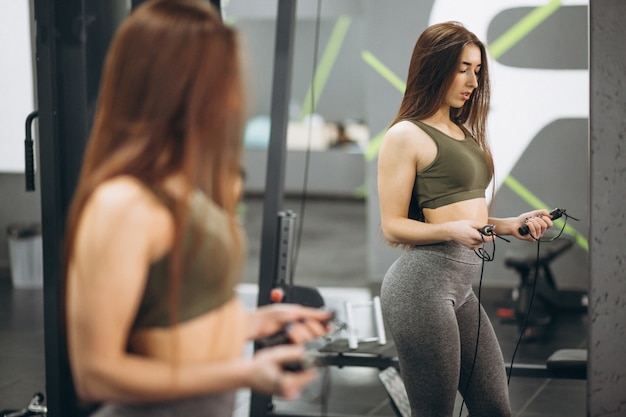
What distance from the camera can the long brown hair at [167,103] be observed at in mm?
1165

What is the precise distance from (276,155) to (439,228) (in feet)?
4.10

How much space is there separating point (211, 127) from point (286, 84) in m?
2.07

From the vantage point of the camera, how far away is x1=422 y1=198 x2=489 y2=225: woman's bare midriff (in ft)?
7.20

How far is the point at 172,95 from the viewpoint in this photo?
1.17 meters

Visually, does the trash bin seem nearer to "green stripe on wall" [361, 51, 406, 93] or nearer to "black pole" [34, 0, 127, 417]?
"black pole" [34, 0, 127, 417]

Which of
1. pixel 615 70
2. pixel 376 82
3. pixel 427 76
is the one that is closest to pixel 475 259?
pixel 427 76

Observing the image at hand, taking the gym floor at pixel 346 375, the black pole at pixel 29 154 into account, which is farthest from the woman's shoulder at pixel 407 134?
the black pole at pixel 29 154

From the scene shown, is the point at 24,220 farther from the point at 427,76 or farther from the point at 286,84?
the point at 427,76

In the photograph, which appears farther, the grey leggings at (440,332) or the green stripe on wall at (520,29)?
the green stripe on wall at (520,29)

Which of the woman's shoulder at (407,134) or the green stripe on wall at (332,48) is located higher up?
the green stripe on wall at (332,48)

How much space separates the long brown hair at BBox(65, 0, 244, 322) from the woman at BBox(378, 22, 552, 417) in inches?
40.4

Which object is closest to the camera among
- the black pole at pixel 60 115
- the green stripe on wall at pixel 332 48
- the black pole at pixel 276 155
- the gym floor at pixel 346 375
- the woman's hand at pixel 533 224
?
the woman's hand at pixel 533 224

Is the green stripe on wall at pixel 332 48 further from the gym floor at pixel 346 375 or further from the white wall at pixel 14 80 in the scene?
the white wall at pixel 14 80

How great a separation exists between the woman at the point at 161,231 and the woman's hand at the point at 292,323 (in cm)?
14
